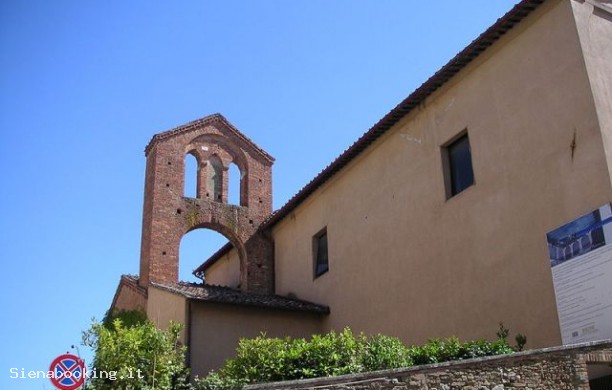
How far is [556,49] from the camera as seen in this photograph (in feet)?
42.0

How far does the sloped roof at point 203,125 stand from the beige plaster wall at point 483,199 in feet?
21.7

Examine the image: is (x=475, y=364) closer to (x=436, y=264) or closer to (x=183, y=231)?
(x=436, y=264)

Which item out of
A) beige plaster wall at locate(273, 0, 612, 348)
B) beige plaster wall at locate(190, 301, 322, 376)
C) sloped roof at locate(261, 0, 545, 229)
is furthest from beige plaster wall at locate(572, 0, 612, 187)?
beige plaster wall at locate(190, 301, 322, 376)

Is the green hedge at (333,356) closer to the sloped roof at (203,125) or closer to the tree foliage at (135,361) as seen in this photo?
the tree foliage at (135,361)

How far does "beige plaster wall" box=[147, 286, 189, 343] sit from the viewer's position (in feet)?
57.3

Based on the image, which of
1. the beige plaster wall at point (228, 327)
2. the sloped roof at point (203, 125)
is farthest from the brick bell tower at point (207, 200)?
the beige plaster wall at point (228, 327)

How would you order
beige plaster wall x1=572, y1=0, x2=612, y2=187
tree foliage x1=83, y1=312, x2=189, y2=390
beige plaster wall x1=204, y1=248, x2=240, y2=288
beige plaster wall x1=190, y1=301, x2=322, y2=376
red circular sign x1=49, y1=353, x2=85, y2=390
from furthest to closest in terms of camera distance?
beige plaster wall x1=204, y1=248, x2=240, y2=288, beige plaster wall x1=190, y1=301, x2=322, y2=376, beige plaster wall x1=572, y1=0, x2=612, y2=187, tree foliage x1=83, y1=312, x2=189, y2=390, red circular sign x1=49, y1=353, x2=85, y2=390

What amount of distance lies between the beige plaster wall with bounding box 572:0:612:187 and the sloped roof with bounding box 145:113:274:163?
13225mm

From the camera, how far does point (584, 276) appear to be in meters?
11.4

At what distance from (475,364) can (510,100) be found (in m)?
5.75

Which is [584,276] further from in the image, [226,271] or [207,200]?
[226,271]

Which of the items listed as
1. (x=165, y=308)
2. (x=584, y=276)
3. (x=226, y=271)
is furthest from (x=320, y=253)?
(x=584, y=276)

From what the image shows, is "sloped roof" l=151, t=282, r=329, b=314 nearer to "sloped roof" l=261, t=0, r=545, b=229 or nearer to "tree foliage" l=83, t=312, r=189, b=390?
"sloped roof" l=261, t=0, r=545, b=229

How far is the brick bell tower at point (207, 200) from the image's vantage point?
21.1 meters
